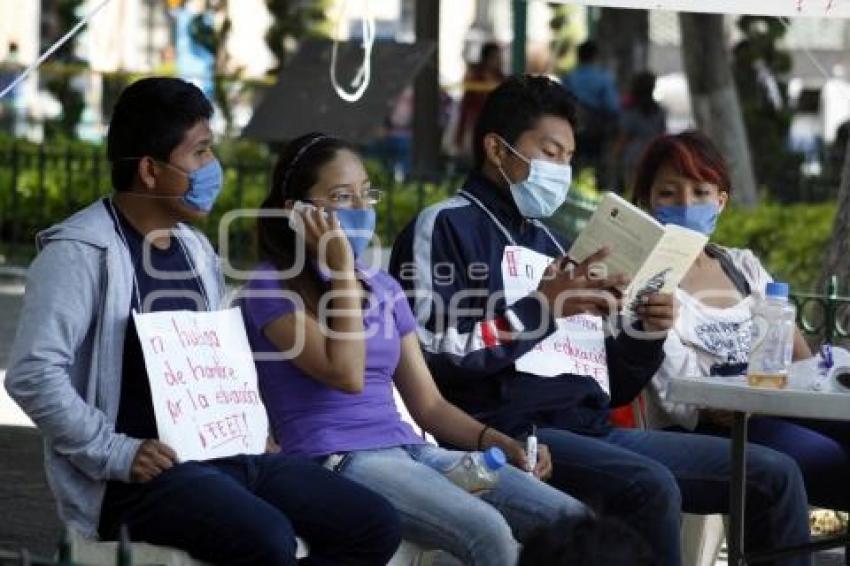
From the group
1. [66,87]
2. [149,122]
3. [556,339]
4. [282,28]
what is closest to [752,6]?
[556,339]

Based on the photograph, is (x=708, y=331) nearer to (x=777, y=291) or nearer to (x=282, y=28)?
(x=777, y=291)

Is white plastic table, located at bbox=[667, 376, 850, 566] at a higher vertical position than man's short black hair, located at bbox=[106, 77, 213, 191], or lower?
lower

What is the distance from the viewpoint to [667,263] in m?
5.37

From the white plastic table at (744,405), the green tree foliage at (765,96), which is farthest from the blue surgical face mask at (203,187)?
the green tree foliage at (765,96)

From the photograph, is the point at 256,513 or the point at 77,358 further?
the point at 77,358

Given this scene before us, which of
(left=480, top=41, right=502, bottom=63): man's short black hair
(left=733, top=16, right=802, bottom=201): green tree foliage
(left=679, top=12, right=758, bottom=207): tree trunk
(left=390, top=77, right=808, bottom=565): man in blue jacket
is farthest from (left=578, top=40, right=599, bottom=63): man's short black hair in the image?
(left=390, top=77, right=808, bottom=565): man in blue jacket

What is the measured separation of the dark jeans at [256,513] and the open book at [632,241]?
899mm

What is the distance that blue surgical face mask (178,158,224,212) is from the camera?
5.01 metres

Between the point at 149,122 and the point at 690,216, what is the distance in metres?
1.70

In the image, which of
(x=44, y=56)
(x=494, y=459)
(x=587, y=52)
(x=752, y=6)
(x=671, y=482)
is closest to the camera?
(x=494, y=459)

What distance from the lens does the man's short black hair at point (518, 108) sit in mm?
5594

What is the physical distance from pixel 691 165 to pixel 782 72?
1721cm

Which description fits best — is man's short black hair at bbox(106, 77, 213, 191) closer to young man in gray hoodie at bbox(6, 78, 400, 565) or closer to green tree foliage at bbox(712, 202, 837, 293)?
young man in gray hoodie at bbox(6, 78, 400, 565)

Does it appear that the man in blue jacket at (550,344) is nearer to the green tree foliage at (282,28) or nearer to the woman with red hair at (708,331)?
the woman with red hair at (708,331)
